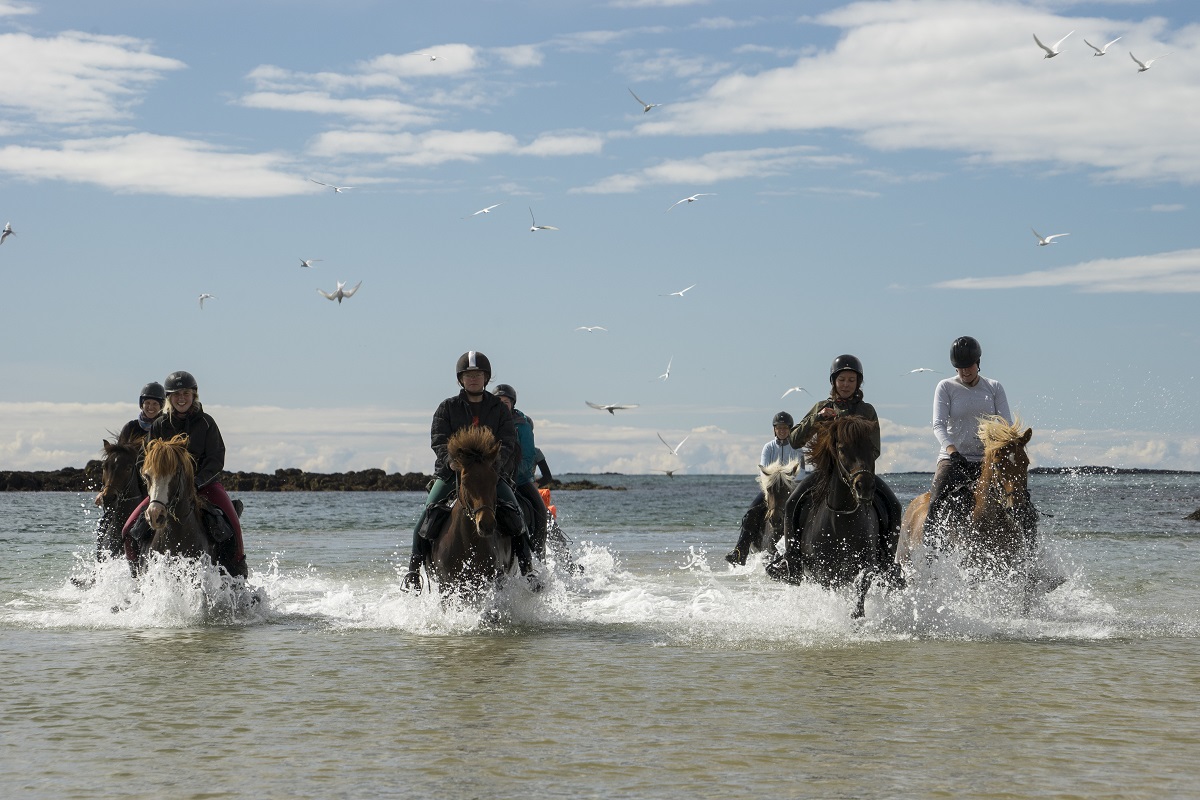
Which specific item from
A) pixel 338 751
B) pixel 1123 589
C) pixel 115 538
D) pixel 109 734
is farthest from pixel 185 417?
pixel 1123 589

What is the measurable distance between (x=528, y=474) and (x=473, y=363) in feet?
9.33

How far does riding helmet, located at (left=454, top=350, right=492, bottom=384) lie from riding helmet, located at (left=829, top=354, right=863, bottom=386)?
294cm

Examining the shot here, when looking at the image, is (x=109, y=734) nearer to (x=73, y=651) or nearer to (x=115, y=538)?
(x=73, y=651)

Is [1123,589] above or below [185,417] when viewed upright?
below

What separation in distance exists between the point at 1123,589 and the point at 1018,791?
11.3m

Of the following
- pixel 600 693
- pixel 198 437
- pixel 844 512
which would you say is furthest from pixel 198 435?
pixel 844 512

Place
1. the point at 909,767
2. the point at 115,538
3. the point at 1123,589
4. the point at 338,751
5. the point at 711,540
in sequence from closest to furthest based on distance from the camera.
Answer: the point at 909,767
the point at 338,751
the point at 115,538
the point at 1123,589
the point at 711,540

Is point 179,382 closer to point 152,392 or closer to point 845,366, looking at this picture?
point 152,392

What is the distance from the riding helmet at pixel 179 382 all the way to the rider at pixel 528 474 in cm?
281

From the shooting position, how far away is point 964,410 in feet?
37.0

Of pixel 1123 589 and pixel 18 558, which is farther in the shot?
pixel 18 558

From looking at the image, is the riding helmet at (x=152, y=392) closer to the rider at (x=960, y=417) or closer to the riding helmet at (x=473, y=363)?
the riding helmet at (x=473, y=363)

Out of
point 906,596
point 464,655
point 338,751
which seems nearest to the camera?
point 338,751

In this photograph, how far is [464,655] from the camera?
9344 mm
